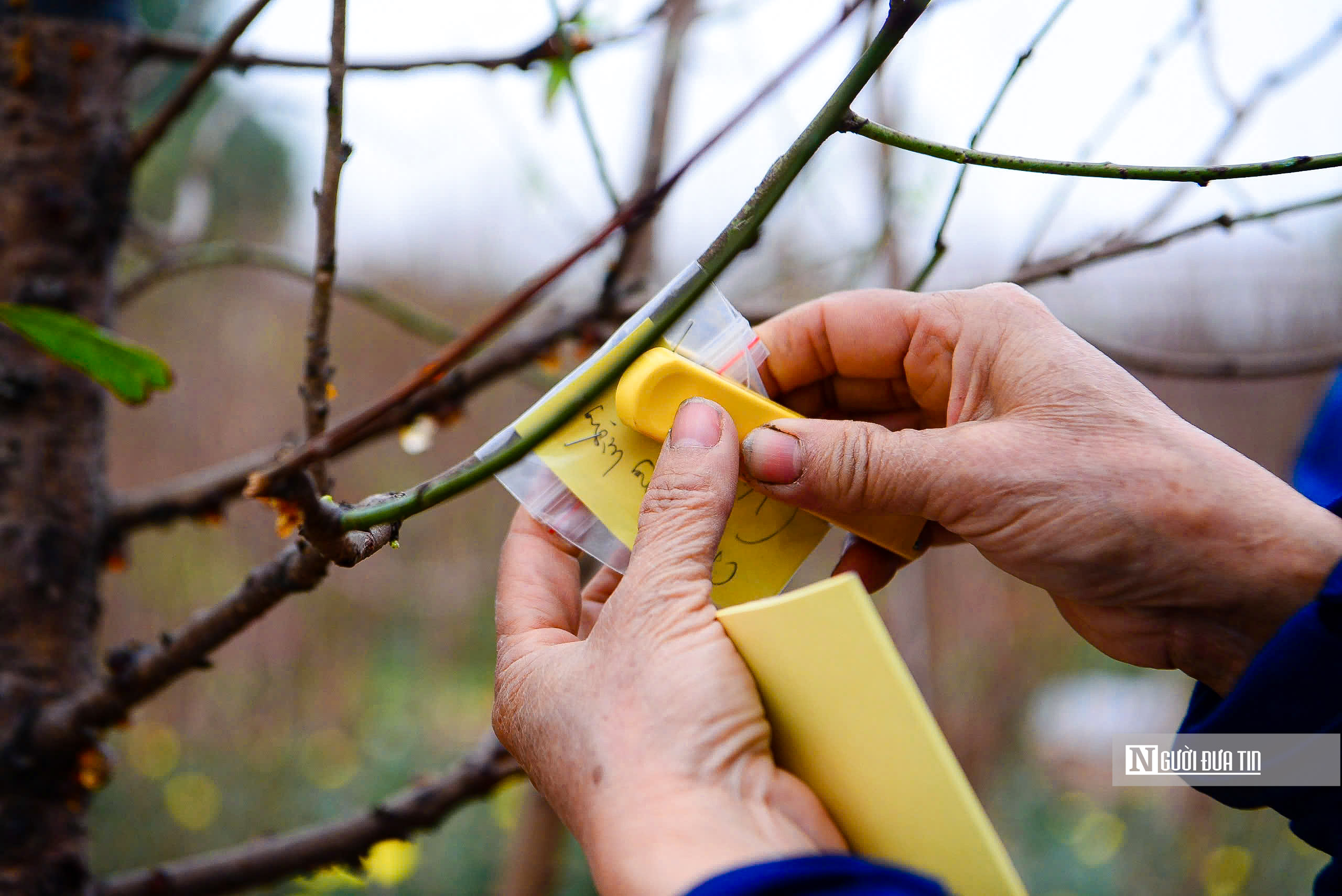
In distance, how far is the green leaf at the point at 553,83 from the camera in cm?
94

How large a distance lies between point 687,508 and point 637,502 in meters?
0.13

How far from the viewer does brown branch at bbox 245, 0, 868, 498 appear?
1.27 ft

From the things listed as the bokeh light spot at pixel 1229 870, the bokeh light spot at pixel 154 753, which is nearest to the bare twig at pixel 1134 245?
the bokeh light spot at pixel 1229 870

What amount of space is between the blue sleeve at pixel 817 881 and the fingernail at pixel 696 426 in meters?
0.34

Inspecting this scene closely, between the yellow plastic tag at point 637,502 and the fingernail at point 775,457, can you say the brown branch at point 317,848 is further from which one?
the fingernail at point 775,457

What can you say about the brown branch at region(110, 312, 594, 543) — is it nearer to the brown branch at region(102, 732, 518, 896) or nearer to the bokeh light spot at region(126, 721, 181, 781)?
the brown branch at region(102, 732, 518, 896)

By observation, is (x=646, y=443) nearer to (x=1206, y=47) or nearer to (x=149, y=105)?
(x=1206, y=47)

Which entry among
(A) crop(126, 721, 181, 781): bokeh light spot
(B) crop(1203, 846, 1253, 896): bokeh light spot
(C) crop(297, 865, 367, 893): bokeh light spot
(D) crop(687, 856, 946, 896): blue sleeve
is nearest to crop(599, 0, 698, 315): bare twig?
(D) crop(687, 856, 946, 896): blue sleeve

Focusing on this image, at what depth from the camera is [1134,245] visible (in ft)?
2.91

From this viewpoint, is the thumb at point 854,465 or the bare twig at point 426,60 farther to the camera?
the bare twig at point 426,60

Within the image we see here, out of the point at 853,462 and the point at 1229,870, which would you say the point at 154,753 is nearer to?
the point at 853,462

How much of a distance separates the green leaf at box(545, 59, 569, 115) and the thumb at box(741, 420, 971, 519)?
0.46 metres

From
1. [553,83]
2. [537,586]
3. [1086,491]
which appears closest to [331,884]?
[537,586]

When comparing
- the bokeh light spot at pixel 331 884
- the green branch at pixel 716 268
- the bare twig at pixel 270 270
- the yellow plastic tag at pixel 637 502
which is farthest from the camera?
the bokeh light spot at pixel 331 884
